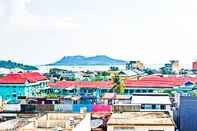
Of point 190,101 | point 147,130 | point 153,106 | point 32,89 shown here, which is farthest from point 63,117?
point 32,89

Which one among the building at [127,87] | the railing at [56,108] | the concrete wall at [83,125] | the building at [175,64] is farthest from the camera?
the building at [175,64]

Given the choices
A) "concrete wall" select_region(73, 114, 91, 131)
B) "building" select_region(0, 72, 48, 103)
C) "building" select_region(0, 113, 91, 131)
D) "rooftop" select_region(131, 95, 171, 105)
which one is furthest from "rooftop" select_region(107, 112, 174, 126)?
"building" select_region(0, 72, 48, 103)

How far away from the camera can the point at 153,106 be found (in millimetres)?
33594

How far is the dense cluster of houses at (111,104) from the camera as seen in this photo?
76.7 feet

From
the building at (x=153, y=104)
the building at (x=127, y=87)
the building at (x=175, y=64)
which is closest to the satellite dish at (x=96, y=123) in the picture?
the building at (x=153, y=104)

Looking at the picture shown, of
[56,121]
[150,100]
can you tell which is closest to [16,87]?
[150,100]

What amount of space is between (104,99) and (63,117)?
19418mm

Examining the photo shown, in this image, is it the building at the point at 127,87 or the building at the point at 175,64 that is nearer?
the building at the point at 127,87

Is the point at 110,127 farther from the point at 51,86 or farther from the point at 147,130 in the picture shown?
the point at 51,86

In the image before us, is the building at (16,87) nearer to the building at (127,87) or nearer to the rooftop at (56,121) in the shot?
the building at (127,87)

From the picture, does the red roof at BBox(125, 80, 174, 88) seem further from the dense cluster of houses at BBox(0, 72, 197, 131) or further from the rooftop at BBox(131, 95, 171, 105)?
the rooftop at BBox(131, 95, 171, 105)

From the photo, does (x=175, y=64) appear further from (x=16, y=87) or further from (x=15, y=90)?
(x=15, y=90)

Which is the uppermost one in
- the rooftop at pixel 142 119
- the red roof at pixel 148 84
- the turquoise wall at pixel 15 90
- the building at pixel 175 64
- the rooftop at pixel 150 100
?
the building at pixel 175 64

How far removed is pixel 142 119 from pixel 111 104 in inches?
574
